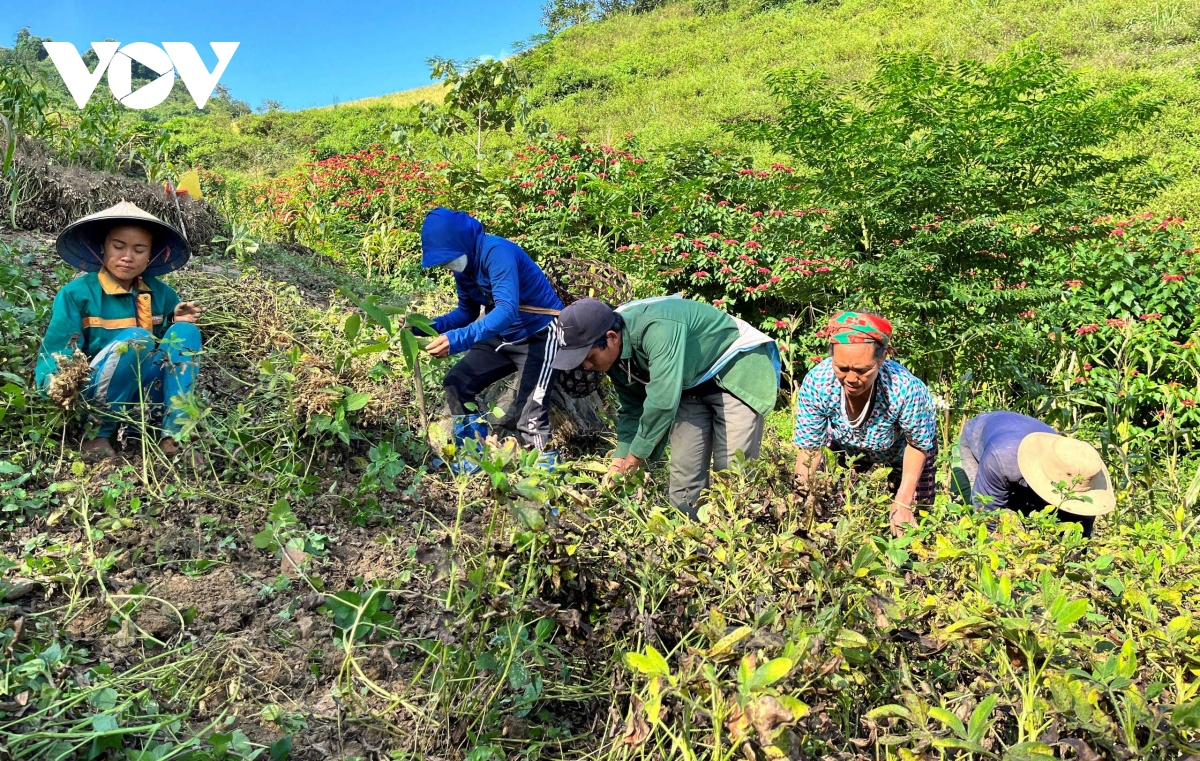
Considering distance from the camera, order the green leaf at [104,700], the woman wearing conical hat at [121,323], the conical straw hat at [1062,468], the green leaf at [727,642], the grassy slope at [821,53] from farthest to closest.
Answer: the grassy slope at [821,53] < the conical straw hat at [1062,468] < the woman wearing conical hat at [121,323] < the green leaf at [104,700] < the green leaf at [727,642]

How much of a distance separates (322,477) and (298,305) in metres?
1.52


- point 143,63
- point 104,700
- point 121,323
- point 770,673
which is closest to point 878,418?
point 770,673

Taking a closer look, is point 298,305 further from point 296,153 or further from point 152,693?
point 296,153

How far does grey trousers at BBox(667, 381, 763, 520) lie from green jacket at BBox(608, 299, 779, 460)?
0.23 ft

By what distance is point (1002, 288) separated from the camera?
4.98 metres

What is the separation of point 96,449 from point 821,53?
18635 mm

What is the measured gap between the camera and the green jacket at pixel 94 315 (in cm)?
273

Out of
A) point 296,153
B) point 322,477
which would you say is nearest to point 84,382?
point 322,477

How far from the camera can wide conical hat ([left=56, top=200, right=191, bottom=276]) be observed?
2779mm

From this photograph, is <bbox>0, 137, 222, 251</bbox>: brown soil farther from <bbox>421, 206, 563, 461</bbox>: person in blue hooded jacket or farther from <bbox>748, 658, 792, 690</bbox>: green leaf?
<bbox>748, 658, 792, 690</bbox>: green leaf

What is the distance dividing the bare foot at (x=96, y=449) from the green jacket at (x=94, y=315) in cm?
24

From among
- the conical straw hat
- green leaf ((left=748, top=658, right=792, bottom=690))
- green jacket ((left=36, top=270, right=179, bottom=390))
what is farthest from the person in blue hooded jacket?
green leaf ((left=748, top=658, right=792, bottom=690))

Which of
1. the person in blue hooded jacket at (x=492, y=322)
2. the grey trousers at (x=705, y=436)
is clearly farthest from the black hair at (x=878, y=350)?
the person in blue hooded jacket at (x=492, y=322)

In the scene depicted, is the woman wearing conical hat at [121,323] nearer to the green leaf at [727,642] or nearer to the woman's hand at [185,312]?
the woman's hand at [185,312]
